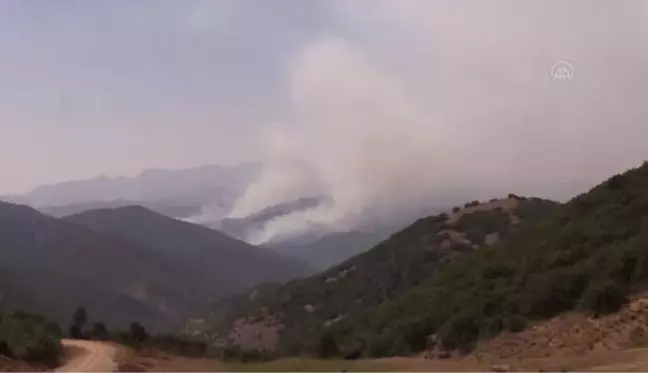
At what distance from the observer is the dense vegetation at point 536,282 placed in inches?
1581

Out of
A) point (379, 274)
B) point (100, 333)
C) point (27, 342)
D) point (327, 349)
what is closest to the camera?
point (27, 342)

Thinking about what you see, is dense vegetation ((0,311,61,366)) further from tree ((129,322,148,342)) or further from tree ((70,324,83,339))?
tree ((129,322,148,342))

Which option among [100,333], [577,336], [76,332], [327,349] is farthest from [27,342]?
[577,336]

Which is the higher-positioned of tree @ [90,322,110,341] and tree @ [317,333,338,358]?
tree @ [90,322,110,341]

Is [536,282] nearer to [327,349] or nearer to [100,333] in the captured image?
[327,349]

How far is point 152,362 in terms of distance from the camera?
33.9 m

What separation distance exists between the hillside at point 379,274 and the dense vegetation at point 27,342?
186 ft

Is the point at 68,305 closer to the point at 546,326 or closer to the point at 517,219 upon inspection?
the point at 517,219

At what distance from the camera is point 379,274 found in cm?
12425

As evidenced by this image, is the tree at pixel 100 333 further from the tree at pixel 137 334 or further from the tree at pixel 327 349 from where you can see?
the tree at pixel 327 349

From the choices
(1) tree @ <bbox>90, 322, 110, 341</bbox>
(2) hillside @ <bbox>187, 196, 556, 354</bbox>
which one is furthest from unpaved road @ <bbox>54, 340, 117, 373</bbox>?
(2) hillside @ <bbox>187, 196, 556, 354</bbox>

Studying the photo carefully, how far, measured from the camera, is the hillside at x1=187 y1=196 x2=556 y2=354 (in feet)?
360

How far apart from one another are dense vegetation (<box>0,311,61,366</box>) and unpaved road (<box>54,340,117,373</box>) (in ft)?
3.07

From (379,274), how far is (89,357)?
91284mm
